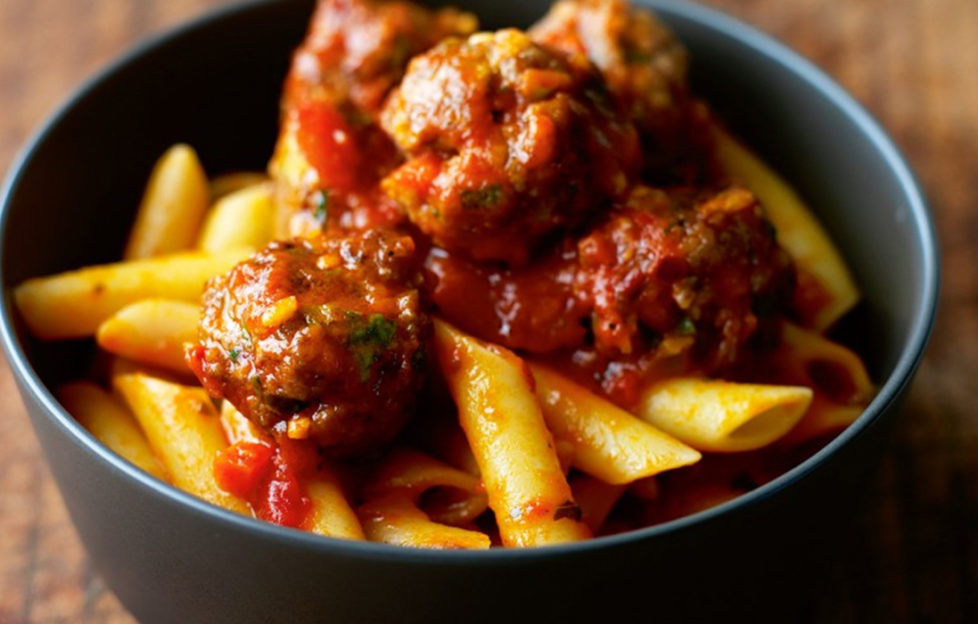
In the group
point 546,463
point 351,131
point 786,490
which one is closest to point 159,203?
point 351,131

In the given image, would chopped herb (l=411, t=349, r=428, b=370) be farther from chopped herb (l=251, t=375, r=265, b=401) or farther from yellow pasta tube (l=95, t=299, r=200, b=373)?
yellow pasta tube (l=95, t=299, r=200, b=373)

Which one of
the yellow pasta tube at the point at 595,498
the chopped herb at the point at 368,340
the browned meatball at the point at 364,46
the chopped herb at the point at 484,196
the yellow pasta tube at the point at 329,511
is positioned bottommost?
the yellow pasta tube at the point at 595,498

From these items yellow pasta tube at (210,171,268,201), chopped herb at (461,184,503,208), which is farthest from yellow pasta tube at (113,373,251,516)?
yellow pasta tube at (210,171,268,201)

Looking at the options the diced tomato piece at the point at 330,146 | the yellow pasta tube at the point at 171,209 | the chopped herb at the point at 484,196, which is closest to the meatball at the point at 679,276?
the chopped herb at the point at 484,196

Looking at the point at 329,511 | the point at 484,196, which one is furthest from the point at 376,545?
the point at 484,196

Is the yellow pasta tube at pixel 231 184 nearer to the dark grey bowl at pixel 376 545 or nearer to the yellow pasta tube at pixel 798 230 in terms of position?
the dark grey bowl at pixel 376 545

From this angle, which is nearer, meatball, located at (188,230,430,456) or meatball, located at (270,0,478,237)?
meatball, located at (188,230,430,456)
